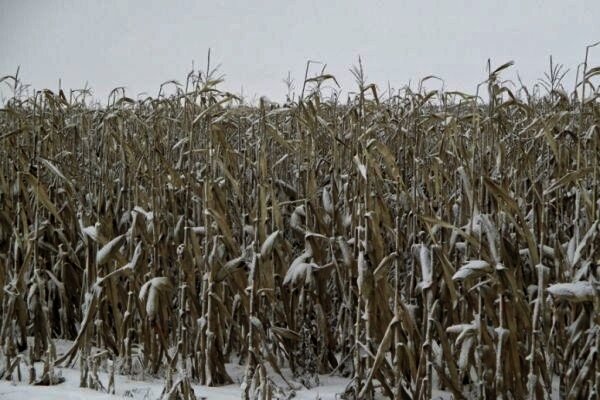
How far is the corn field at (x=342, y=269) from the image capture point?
3.38 m

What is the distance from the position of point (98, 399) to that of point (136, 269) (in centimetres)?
85

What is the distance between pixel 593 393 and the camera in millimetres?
3195

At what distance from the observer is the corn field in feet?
11.1

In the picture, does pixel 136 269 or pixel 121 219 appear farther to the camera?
pixel 121 219

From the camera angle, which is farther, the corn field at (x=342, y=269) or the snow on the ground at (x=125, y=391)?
the snow on the ground at (x=125, y=391)

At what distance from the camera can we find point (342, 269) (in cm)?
420

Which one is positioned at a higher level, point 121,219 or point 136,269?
point 121,219

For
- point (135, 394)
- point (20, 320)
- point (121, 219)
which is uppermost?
point (121, 219)

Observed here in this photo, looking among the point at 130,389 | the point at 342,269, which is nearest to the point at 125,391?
the point at 130,389

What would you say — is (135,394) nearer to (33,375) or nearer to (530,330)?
(33,375)

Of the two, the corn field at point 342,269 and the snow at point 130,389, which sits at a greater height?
the corn field at point 342,269

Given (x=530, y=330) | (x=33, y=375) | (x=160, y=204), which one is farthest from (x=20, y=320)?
(x=530, y=330)

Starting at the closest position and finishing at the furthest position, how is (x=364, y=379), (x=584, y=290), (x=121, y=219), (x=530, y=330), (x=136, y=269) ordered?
(x=584, y=290), (x=530, y=330), (x=364, y=379), (x=136, y=269), (x=121, y=219)

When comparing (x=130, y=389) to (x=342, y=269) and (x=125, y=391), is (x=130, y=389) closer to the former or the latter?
(x=125, y=391)
